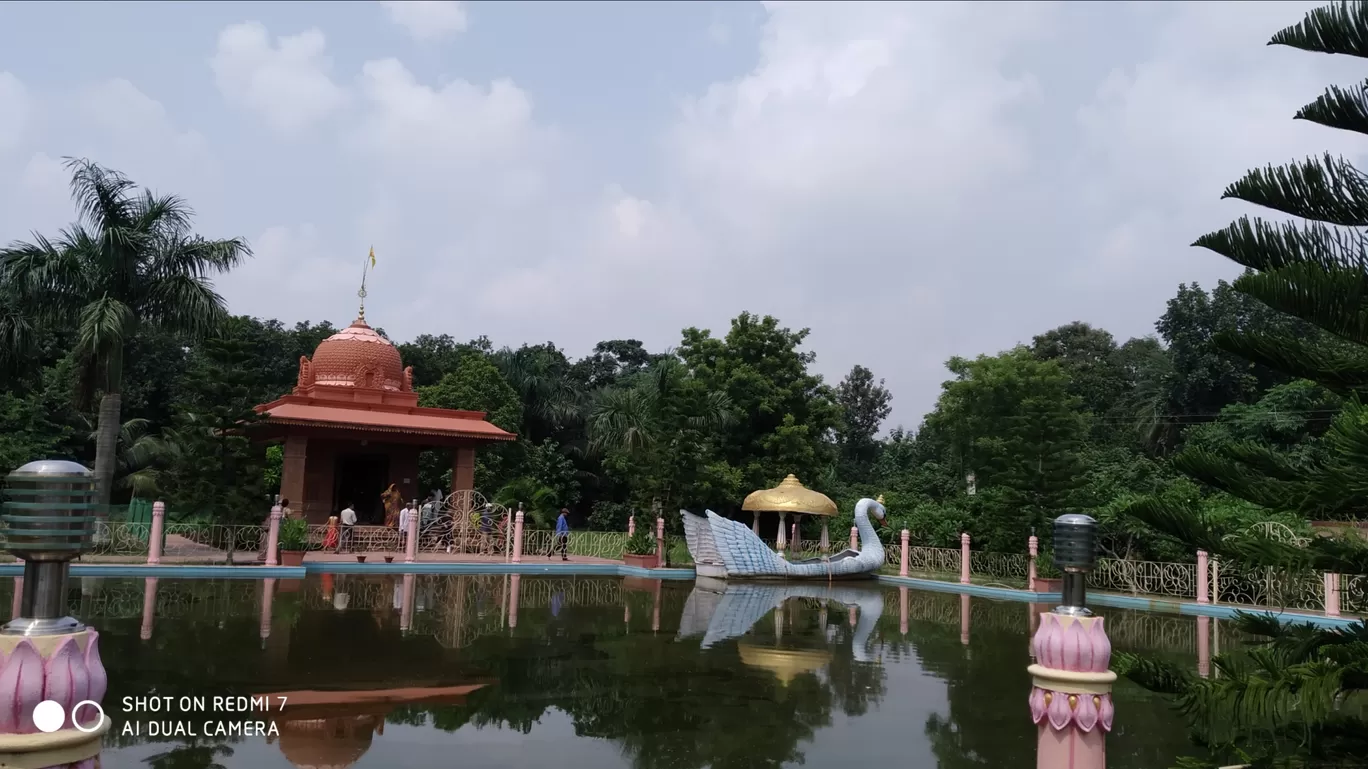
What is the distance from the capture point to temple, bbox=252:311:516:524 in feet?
59.3

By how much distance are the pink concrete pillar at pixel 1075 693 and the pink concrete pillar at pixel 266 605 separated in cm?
667

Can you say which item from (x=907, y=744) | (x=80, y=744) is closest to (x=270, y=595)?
(x=907, y=744)

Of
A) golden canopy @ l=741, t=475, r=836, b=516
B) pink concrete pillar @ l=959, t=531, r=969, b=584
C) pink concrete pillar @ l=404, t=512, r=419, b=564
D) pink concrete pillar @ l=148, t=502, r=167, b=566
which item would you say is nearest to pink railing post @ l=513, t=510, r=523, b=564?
pink concrete pillar @ l=404, t=512, r=419, b=564

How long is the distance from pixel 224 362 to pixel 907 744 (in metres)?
14.4

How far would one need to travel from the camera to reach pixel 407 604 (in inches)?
421

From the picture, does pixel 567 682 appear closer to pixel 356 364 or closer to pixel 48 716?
pixel 48 716

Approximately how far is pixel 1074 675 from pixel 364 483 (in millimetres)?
21020

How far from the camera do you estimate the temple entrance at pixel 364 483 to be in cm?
2172

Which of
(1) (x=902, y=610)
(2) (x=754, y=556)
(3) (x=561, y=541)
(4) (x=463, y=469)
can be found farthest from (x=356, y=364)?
(1) (x=902, y=610)

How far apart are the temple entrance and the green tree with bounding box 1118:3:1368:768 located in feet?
66.1

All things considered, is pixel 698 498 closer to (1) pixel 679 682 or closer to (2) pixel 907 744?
(1) pixel 679 682

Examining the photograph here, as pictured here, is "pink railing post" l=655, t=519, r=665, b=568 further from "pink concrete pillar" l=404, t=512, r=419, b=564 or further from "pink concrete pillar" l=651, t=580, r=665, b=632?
"pink concrete pillar" l=404, t=512, r=419, b=564

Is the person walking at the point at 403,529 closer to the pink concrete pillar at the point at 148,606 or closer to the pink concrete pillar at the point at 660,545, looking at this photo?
the pink concrete pillar at the point at 660,545

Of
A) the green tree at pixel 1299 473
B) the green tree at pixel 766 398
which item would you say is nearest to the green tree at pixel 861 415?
the green tree at pixel 766 398
